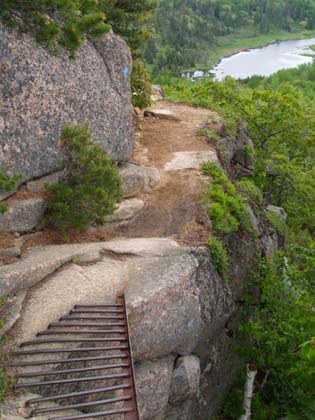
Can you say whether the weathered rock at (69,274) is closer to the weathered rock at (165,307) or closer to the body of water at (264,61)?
the weathered rock at (165,307)

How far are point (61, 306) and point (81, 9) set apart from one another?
6147 millimetres

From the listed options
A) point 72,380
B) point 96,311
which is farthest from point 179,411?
point 72,380

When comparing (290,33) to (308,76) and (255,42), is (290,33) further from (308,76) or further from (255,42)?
(308,76)

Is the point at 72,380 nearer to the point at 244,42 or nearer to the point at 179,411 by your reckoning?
the point at 179,411

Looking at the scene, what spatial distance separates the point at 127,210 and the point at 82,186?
8.65ft

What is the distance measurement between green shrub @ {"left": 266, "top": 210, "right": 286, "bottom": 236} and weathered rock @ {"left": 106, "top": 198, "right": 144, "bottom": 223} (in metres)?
5.90

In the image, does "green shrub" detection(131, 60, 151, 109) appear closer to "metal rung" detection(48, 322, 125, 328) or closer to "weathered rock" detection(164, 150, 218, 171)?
"weathered rock" detection(164, 150, 218, 171)

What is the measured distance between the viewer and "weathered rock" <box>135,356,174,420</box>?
360 inches

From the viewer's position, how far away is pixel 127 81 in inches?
570

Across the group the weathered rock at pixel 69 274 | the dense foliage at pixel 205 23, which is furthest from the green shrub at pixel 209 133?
the dense foliage at pixel 205 23

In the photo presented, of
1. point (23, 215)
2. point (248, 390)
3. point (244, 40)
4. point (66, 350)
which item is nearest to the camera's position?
point (66, 350)

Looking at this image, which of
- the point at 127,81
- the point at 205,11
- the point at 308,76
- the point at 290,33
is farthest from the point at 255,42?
the point at 127,81

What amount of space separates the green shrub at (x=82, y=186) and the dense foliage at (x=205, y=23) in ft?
278

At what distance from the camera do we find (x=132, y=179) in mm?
13688
